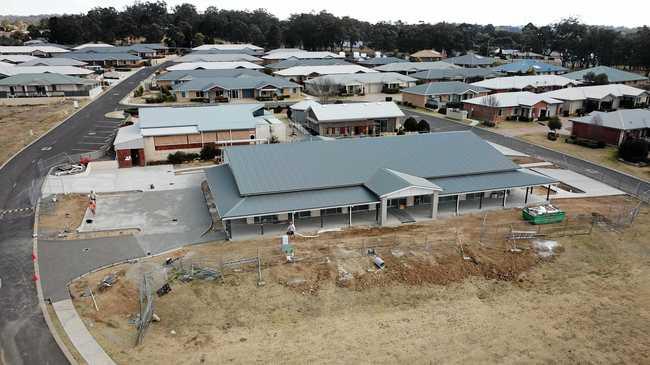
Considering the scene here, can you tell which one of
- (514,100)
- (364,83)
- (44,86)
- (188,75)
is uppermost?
(188,75)

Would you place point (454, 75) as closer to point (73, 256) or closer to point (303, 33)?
point (303, 33)

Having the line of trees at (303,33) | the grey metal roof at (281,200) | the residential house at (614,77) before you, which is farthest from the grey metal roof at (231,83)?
the line of trees at (303,33)

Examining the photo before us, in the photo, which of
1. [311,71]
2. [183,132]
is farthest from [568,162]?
[311,71]

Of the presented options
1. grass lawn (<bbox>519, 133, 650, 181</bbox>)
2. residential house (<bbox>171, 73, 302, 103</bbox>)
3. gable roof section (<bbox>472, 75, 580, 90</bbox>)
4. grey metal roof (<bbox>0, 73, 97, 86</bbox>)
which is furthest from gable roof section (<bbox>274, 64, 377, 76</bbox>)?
grass lawn (<bbox>519, 133, 650, 181</bbox>)

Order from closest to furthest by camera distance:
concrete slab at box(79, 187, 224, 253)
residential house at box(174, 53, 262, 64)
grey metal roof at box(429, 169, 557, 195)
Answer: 1. concrete slab at box(79, 187, 224, 253)
2. grey metal roof at box(429, 169, 557, 195)
3. residential house at box(174, 53, 262, 64)

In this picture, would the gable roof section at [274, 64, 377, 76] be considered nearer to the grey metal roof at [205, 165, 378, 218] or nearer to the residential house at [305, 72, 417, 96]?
the residential house at [305, 72, 417, 96]

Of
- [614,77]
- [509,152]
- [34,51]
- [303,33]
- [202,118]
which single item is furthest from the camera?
[303,33]

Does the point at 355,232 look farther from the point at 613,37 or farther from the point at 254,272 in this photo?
the point at 613,37

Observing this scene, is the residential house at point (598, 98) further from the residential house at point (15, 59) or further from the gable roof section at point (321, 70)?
the residential house at point (15, 59)
